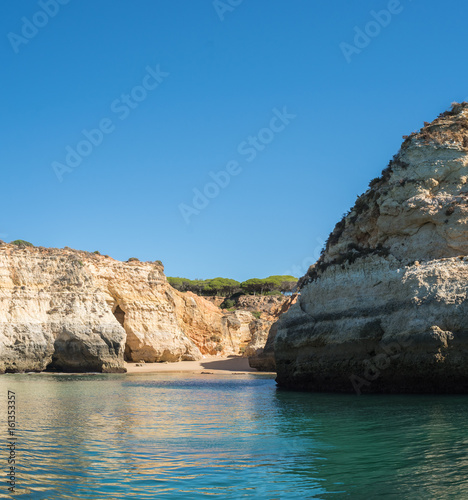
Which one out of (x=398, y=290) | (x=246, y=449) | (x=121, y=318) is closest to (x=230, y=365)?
(x=121, y=318)

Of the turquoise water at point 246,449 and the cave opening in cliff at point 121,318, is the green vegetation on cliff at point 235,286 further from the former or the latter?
the turquoise water at point 246,449

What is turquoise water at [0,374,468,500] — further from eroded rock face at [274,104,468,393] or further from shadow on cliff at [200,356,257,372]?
shadow on cliff at [200,356,257,372]

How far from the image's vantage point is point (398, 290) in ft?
65.1

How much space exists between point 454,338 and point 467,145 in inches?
334

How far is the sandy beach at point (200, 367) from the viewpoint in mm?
41531

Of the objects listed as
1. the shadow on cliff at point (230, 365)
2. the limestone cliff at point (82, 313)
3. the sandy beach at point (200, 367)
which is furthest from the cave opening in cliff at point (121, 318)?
the shadow on cliff at point (230, 365)

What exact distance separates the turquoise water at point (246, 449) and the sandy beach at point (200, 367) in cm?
2307

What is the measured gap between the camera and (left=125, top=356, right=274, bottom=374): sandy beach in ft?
136

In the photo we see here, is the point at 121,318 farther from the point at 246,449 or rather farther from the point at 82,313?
the point at 246,449

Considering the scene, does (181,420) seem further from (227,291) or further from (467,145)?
(227,291)

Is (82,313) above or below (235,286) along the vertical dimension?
below

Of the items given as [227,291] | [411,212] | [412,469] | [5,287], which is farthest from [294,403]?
[227,291]

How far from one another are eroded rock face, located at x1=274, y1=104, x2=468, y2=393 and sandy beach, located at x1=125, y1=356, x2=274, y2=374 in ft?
59.8

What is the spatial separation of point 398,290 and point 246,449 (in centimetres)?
1070
